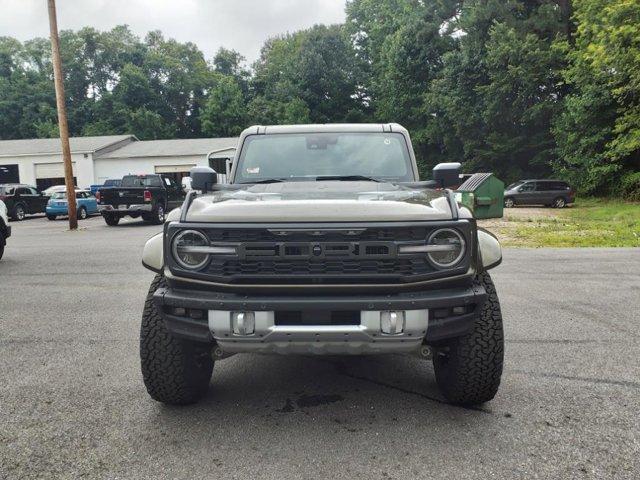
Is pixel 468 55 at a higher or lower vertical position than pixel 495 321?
higher

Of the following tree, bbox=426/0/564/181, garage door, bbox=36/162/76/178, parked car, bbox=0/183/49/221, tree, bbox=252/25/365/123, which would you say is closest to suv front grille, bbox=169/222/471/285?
parked car, bbox=0/183/49/221

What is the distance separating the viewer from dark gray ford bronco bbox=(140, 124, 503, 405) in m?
2.91

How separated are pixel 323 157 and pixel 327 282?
198 centimetres

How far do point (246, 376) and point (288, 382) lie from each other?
1.12 feet

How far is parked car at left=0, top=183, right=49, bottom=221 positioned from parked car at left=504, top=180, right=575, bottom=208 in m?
22.8

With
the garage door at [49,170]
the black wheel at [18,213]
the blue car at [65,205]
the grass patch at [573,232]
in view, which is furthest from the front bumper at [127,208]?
the garage door at [49,170]

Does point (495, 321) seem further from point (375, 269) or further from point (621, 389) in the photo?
point (621, 389)

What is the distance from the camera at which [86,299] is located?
7082mm

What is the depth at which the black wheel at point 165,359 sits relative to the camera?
336cm

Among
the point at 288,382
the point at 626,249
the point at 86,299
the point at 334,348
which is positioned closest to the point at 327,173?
the point at 288,382

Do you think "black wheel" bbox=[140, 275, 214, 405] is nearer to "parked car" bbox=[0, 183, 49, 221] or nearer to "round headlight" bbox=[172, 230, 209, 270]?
"round headlight" bbox=[172, 230, 209, 270]

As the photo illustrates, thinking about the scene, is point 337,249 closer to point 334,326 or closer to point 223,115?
point 334,326

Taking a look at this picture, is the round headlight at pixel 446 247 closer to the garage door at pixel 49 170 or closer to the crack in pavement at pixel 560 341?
the crack in pavement at pixel 560 341

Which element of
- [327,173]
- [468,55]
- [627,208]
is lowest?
[627,208]
